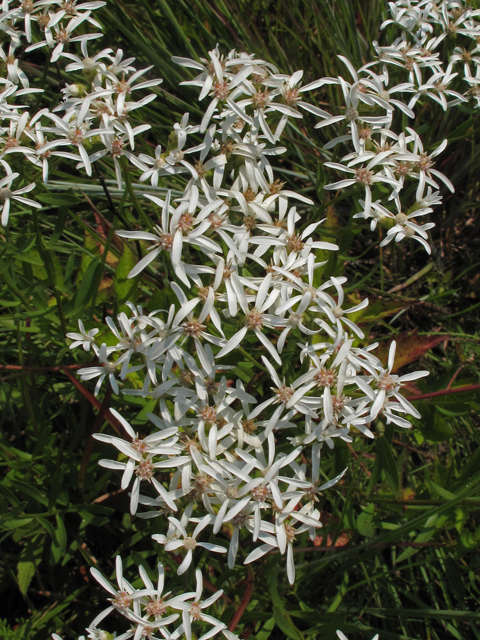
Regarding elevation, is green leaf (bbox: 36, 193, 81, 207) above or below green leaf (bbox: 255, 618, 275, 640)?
above

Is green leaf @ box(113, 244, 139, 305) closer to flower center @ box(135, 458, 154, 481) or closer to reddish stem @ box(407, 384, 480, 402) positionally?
flower center @ box(135, 458, 154, 481)

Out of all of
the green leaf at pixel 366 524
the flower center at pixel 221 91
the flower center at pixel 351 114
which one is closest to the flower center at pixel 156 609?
the green leaf at pixel 366 524

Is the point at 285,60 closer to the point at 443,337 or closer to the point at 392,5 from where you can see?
the point at 392,5

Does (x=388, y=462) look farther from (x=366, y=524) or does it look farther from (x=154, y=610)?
(x=154, y=610)

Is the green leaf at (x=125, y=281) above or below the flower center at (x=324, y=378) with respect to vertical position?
above

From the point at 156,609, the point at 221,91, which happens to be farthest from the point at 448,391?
the point at 221,91

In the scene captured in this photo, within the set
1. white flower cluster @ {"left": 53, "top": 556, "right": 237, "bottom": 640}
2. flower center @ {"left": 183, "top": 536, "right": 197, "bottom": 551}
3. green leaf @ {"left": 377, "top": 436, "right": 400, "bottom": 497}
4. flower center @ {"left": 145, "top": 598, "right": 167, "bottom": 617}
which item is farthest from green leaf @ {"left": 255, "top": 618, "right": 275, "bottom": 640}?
green leaf @ {"left": 377, "top": 436, "right": 400, "bottom": 497}

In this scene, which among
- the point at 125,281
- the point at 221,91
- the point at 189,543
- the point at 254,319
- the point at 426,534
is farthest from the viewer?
the point at 125,281

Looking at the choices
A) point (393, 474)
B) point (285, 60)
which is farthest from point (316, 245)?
point (285, 60)

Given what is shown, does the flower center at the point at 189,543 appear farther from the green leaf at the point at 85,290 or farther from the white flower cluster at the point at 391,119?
the white flower cluster at the point at 391,119

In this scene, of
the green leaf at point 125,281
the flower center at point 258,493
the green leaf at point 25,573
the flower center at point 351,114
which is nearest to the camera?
the flower center at point 258,493

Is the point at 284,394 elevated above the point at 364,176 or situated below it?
below
